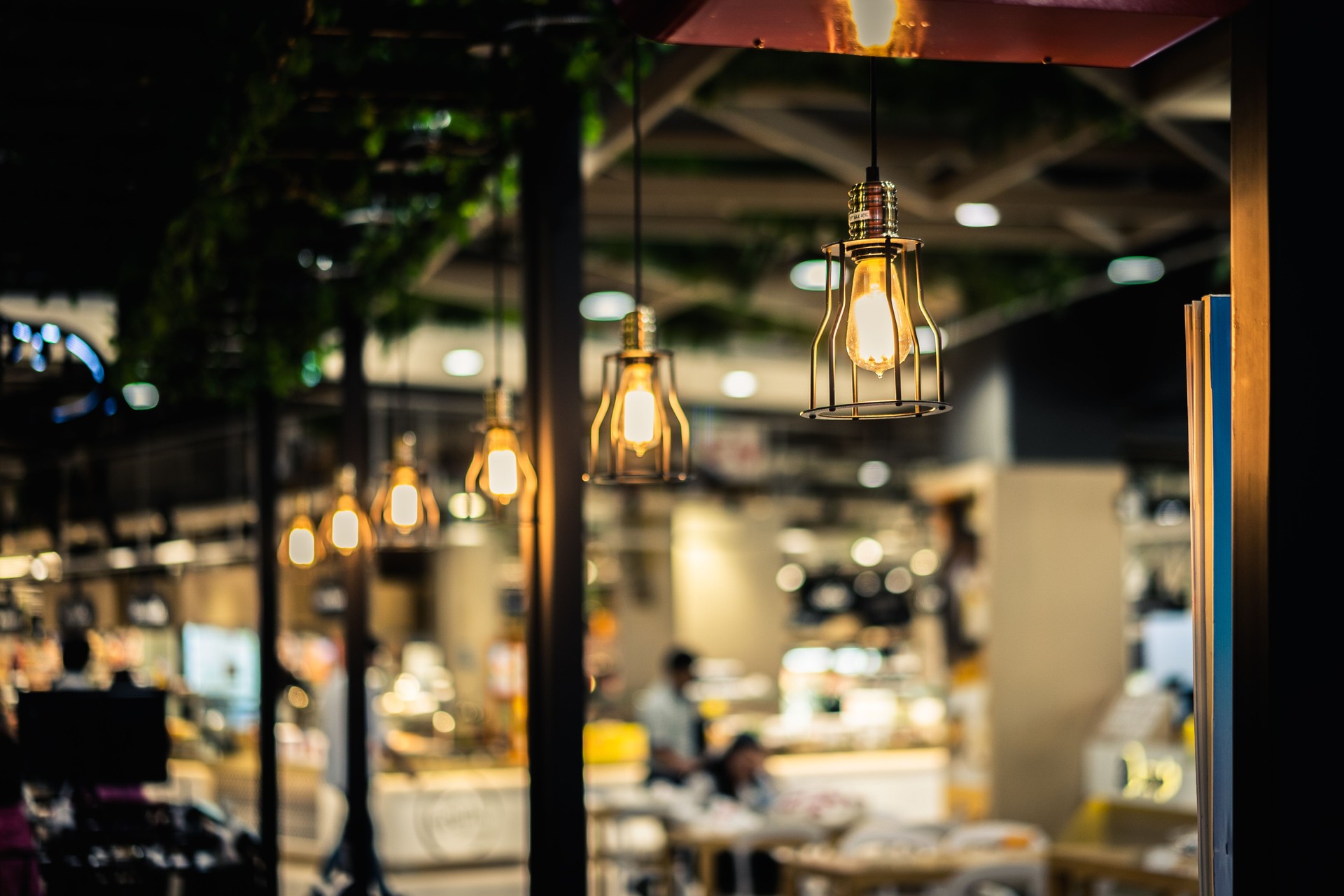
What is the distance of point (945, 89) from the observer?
6.43m

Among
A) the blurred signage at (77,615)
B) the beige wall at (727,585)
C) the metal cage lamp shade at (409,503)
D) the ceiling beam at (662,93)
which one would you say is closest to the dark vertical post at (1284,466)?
the ceiling beam at (662,93)

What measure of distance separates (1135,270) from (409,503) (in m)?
6.53

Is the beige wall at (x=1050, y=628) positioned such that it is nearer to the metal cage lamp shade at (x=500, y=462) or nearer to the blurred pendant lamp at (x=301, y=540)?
the blurred pendant lamp at (x=301, y=540)

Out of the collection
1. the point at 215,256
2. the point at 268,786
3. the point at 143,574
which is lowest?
the point at 268,786

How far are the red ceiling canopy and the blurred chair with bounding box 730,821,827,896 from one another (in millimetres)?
5828

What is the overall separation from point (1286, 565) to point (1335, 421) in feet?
0.60

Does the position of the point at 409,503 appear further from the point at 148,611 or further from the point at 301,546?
the point at 148,611

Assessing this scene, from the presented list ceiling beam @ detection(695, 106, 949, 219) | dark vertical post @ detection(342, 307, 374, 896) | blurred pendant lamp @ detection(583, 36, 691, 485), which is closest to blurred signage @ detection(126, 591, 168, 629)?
dark vertical post @ detection(342, 307, 374, 896)

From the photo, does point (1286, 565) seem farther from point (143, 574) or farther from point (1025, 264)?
point (143, 574)

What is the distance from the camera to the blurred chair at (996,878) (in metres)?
6.14

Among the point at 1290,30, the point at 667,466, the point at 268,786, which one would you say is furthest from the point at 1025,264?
the point at 1290,30

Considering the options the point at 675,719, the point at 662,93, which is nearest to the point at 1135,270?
the point at 675,719

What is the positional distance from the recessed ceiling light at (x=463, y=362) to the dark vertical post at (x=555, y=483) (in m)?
8.86

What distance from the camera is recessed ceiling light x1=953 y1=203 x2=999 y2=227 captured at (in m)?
8.20
